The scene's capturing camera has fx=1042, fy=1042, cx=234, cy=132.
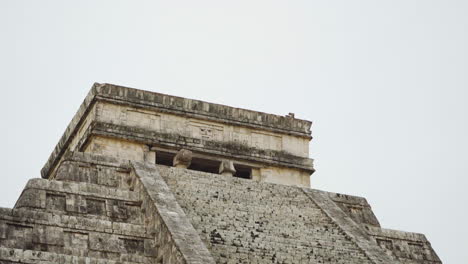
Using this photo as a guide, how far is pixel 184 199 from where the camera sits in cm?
1809

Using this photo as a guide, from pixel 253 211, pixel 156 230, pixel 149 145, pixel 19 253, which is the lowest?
pixel 19 253

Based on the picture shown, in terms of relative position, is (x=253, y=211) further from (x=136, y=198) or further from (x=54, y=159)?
(x=54, y=159)

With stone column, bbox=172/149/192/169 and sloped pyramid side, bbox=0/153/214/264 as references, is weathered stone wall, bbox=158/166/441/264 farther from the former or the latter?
stone column, bbox=172/149/192/169

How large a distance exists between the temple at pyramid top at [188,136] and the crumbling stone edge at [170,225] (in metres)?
2.35

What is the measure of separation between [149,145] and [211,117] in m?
1.66

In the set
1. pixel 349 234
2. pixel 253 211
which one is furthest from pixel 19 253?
pixel 349 234

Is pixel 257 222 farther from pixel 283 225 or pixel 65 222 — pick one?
pixel 65 222

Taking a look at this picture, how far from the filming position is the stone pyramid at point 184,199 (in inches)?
610

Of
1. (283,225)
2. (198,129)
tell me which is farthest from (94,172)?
(198,129)

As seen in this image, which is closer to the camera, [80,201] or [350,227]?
[80,201]

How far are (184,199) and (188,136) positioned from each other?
140 inches

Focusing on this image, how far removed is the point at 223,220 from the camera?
57.7ft

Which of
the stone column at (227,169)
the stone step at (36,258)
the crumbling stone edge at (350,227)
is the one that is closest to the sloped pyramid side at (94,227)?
the stone step at (36,258)

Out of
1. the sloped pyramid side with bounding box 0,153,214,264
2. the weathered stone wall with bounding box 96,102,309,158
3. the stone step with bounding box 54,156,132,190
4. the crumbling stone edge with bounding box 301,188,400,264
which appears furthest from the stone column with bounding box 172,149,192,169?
the sloped pyramid side with bounding box 0,153,214,264
